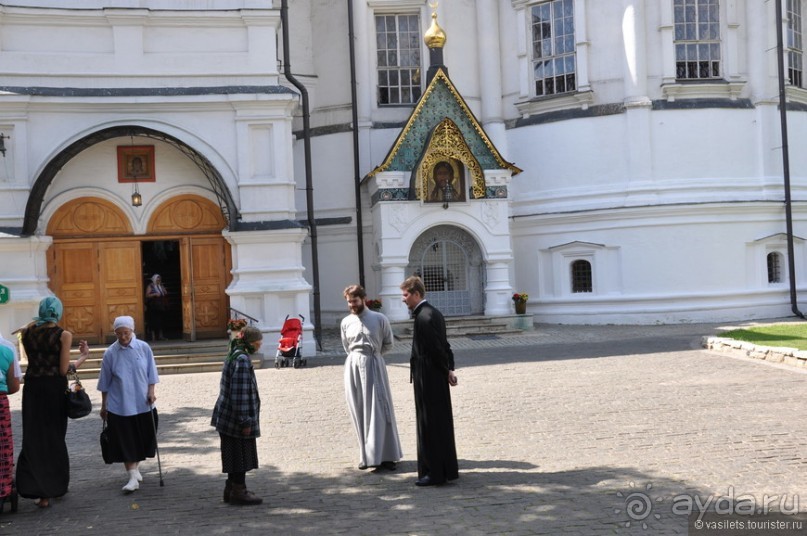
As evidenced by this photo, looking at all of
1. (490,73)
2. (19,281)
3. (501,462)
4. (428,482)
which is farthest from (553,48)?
(428,482)

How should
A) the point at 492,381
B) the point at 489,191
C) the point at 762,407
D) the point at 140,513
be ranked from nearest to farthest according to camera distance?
the point at 140,513 < the point at 762,407 < the point at 492,381 < the point at 489,191

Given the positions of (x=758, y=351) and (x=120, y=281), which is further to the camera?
(x=120, y=281)

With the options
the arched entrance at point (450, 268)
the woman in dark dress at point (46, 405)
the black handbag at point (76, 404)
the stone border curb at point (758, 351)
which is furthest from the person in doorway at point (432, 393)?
the arched entrance at point (450, 268)

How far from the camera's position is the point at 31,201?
1675 centimetres

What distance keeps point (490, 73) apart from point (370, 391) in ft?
59.7

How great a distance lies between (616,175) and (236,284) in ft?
36.7

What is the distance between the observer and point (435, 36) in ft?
74.4

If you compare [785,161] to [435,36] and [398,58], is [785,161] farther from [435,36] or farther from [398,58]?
[398,58]

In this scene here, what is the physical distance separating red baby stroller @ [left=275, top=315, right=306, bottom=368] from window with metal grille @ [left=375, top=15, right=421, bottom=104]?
33.6 ft

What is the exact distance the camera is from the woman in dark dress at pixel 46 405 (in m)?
7.21

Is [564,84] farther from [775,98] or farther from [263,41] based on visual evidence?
[263,41]

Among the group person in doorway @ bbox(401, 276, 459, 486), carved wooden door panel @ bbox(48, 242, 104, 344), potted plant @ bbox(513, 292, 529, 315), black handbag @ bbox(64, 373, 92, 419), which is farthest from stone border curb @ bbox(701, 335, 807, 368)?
carved wooden door panel @ bbox(48, 242, 104, 344)

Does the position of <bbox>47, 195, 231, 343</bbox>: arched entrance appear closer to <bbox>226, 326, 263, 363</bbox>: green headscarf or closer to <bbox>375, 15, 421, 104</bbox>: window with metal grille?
<bbox>375, 15, 421, 104</bbox>: window with metal grille

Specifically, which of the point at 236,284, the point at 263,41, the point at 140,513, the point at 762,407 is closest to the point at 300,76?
the point at 263,41
